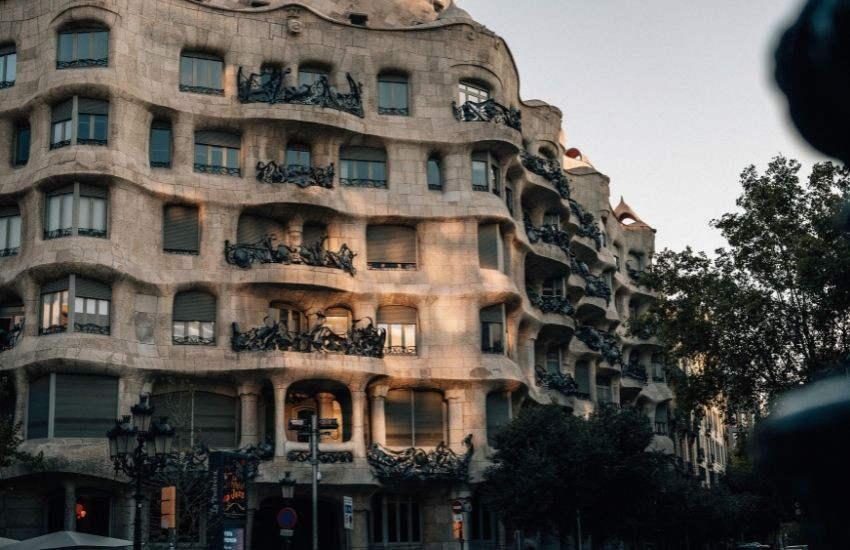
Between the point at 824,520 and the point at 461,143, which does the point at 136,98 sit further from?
the point at 824,520

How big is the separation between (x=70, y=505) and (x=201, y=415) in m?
5.50

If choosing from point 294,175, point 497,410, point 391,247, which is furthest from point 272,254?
point 497,410

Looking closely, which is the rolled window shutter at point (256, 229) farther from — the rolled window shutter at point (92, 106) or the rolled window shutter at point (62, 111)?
the rolled window shutter at point (62, 111)

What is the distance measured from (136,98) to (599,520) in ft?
71.1

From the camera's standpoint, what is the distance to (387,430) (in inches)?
1705

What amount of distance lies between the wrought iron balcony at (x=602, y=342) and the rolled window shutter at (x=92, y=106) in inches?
1022

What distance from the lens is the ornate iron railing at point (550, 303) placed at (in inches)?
1966

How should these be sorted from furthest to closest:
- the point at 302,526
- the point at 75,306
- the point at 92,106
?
the point at 302,526, the point at 92,106, the point at 75,306

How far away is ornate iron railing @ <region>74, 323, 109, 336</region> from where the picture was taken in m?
38.0

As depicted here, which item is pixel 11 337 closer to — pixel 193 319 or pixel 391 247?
pixel 193 319

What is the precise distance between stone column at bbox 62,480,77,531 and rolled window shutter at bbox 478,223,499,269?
16.9m

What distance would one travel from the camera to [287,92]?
4331 centimetres

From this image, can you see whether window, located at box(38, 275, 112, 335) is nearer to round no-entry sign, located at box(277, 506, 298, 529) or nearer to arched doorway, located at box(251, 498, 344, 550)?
arched doorway, located at box(251, 498, 344, 550)

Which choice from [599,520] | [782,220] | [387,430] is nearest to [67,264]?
[387,430]
